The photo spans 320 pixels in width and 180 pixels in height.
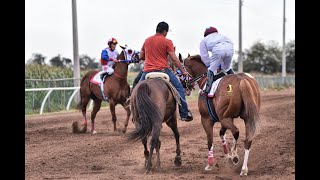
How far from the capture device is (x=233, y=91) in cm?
1016

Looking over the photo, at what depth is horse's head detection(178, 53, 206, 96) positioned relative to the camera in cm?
1187

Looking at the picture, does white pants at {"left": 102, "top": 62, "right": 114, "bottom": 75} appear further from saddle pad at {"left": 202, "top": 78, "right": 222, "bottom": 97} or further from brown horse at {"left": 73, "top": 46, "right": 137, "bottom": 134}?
saddle pad at {"left": 202, "top": 78, "right": 222, "bottom": 97}

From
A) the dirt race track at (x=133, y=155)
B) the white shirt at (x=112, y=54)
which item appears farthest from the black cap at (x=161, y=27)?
the white shirt at (x=112, y=54)

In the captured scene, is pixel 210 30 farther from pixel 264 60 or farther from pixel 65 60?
pixel 264 60

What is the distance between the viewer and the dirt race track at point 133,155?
33.2 ft

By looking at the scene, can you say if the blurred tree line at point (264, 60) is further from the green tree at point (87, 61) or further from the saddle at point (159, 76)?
the saddle at point (159, 76)

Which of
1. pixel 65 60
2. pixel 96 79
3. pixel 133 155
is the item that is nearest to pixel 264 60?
pixel 65 60

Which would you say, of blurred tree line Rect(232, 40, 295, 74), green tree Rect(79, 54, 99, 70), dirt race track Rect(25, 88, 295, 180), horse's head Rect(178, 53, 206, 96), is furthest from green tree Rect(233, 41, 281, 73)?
horse's head Rect(178, 53, 206, 96)

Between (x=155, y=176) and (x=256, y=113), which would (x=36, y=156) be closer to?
(x=155, y=176)

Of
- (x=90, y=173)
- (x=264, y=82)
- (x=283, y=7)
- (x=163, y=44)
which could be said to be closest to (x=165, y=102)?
(x=163, y=44)

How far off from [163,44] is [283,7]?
5440 cm
